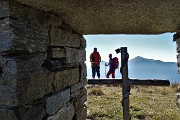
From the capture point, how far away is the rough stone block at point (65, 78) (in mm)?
3678

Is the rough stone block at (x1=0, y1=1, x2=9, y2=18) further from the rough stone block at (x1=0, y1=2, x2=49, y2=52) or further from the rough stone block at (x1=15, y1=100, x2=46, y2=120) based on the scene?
the rough stone block at (x1=15, y1=100, x2=46, y2=120)

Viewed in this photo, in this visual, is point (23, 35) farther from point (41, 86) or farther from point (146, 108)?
point (146, 108)

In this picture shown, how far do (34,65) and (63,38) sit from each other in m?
1.09

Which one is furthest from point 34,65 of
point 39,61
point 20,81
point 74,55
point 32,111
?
point 74,55

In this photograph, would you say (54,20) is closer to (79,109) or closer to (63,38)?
(63,38)

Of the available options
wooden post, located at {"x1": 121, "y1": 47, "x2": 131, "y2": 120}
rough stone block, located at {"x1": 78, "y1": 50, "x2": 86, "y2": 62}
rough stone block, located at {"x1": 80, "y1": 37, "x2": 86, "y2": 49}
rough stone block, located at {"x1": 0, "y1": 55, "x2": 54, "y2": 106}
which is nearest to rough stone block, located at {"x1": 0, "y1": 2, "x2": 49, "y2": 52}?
rough stone block, located at {"x1": 0, "y1": 55, "x2": 54, "y2": 106}

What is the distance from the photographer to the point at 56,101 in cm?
366

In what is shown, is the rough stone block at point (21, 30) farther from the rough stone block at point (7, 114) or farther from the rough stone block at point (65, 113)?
the rough stone block at point (65, 113)

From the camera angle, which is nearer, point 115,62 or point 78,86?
point 78,86

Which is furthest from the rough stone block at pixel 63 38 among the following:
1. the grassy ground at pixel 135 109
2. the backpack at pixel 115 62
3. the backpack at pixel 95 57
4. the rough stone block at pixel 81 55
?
the backpack at pixel 115 62

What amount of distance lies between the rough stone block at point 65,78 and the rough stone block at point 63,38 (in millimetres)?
425

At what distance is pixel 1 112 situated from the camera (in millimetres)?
2701

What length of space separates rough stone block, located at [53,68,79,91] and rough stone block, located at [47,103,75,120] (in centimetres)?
34

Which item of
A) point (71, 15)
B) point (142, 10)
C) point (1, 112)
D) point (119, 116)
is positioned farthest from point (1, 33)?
point (119, 116)
